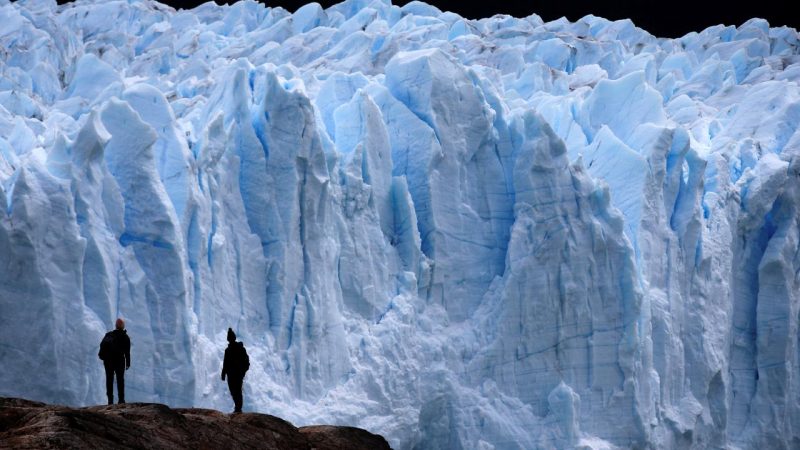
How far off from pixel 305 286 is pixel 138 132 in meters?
2.74

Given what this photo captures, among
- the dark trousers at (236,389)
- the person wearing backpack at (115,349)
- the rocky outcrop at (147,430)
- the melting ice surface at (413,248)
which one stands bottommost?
the rocky outcrop at (147,430)

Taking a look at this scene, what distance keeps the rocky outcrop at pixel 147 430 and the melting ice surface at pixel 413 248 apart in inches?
121

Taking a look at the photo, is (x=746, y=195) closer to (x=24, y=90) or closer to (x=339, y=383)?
(x=339, y=383)

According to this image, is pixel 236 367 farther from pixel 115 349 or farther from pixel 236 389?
pixel 115 349

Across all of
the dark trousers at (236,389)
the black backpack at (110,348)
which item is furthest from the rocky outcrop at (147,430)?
the black backpack at (110,348)

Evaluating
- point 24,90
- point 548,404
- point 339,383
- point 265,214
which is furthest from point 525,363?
point 24,90

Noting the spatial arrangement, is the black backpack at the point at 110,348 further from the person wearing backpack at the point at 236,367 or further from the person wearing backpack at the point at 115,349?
the person wearing backpack at the point at 236,367

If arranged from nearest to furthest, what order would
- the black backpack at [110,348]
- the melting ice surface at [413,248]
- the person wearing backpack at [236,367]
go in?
the black backpack at [110,348]
the person wearing backpack at [236,367]
the melting ice surface at [413,248]

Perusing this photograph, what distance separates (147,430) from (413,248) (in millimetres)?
7530

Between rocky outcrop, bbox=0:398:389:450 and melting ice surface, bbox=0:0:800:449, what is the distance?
10.1ft

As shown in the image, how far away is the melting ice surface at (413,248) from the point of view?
13680 mm

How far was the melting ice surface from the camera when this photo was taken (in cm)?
1368

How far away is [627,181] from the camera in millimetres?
17875

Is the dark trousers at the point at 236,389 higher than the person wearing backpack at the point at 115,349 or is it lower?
lower
